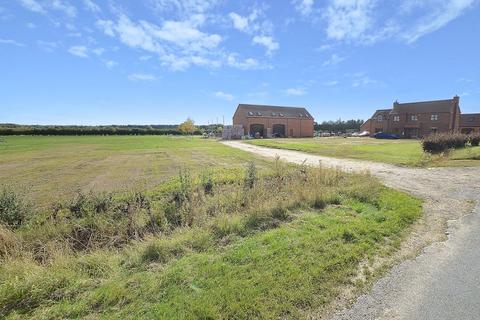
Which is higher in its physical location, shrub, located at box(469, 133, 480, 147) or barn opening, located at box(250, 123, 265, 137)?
barn opening, located at box(250, 123, 265, 137)

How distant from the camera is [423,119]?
6047cm

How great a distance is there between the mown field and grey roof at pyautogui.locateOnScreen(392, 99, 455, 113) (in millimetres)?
63959

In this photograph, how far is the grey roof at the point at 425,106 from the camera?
190ft

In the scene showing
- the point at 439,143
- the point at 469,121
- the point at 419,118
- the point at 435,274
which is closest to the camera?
the point at 435,274

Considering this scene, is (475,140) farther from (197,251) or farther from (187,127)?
(187,127)

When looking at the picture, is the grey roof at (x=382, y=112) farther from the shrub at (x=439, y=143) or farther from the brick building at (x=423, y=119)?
the shrub at (x=439, y=143)

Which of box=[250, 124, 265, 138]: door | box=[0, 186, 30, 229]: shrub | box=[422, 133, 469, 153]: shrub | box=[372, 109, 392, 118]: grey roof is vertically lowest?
box=[0, 186, 30, 229]: shrub

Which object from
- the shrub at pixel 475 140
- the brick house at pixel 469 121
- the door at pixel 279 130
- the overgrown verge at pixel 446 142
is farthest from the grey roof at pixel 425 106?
the overgrown verge at pixel 446 142

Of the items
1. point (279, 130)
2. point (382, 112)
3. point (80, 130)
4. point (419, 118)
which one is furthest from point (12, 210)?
point (80, 130)

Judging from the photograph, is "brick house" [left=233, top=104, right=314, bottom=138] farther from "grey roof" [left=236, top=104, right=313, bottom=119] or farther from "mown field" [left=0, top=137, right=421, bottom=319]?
"mown field" [left=0, top=137, right=421, bottom=319]

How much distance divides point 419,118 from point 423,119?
32.1 inches

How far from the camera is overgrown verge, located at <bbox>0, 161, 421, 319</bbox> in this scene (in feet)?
10.8

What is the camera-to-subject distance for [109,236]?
5.53 meters

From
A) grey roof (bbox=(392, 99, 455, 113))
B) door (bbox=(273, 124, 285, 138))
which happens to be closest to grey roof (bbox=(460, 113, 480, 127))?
grey roof (bbox=(392, 99, 455, 113))
